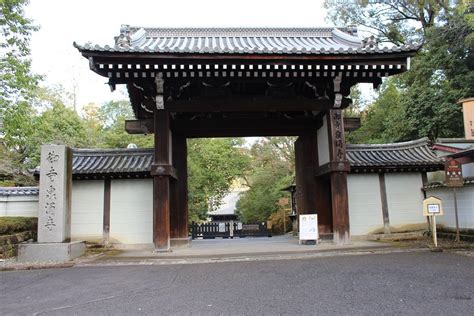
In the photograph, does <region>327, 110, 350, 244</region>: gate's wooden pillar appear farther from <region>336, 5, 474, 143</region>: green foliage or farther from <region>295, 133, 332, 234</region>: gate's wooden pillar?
<region>336, 5, 474, 143</region>: green foliage

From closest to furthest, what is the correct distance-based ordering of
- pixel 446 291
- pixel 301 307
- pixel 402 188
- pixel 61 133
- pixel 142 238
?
pixel 301 307 < pixel 446 291 < pixel 142 238 < pixel 402 188 < pixel 61 133

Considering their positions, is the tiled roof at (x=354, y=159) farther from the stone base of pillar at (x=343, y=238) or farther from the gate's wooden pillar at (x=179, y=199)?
the stone base of pillar at (x=343, y=238)

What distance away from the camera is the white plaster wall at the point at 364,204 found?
Result: 1084 centimetres

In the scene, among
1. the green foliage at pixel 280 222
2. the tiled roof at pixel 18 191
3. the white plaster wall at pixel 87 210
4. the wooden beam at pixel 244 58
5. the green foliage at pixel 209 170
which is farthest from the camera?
the green foliage at pixel 280 222

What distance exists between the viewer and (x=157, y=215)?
8883mm

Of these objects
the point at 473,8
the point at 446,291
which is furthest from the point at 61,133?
the point at 473,8

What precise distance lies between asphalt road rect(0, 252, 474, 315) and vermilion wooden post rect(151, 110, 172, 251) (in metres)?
1.85

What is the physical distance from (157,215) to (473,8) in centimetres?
1820

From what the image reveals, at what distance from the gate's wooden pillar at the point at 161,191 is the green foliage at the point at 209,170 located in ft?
46.4

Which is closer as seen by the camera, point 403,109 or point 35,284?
point 35,284

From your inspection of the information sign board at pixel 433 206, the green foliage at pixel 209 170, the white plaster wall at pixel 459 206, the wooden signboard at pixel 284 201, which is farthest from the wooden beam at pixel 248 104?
the wooden signboard at pixel 284 201

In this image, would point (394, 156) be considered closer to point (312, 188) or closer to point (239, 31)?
point (312, 188)

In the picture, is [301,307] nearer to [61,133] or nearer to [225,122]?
[225,122]

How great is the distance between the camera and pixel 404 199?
11.1 meters
